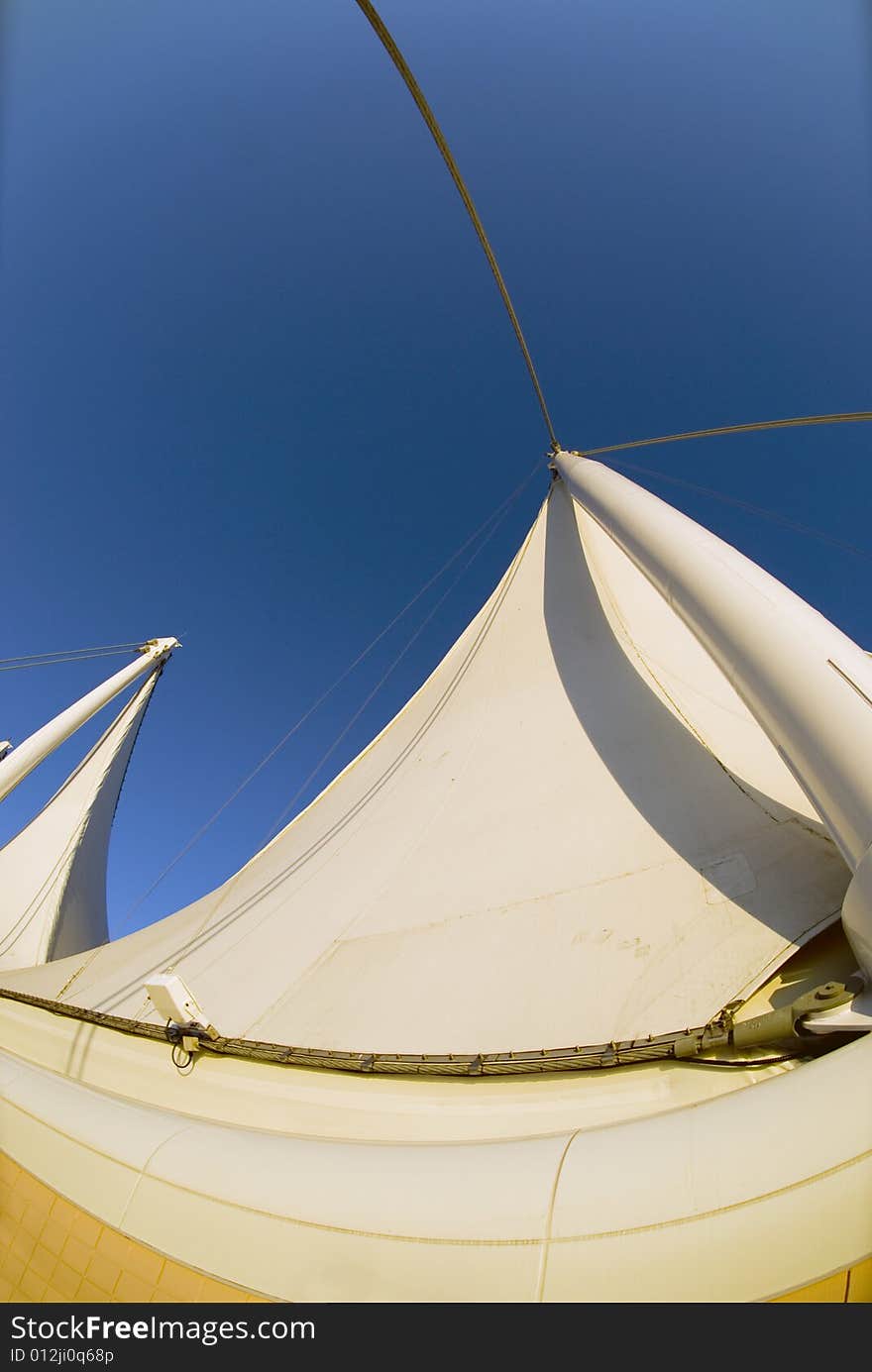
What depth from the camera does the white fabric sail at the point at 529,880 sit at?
2.77 meters

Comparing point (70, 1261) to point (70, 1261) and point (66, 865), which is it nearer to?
point (70, 1261)

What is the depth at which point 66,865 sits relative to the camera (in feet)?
40.4

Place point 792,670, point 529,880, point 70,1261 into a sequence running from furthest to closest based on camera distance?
point 529,880 < point 792,670 < point 70,1261

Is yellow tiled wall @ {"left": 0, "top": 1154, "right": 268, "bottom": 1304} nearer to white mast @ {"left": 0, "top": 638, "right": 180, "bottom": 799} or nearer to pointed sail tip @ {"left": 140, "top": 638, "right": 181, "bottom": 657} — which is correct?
white mast @ {"left": 0, "top": 638, "right": 180, "bottom": 799}

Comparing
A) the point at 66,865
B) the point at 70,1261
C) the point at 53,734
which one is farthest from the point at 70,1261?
the point at 66,865

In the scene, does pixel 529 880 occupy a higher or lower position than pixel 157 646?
lower

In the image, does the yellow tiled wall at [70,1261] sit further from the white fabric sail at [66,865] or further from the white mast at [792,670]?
the white fabric sail at [66,865]

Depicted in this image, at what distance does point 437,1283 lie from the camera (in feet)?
3.62

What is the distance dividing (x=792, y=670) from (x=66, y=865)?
1592 cm

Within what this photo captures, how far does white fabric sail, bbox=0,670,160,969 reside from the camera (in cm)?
1089

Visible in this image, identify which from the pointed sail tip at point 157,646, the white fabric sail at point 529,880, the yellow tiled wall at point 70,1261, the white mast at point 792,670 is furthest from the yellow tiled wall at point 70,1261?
the pointed sail tip at point 157,646

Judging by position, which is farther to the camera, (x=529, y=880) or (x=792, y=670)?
(x=529, y=880)

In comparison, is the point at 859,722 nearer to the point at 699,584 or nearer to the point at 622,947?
the point at 699,584

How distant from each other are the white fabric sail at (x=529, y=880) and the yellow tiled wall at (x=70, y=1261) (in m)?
1.52
